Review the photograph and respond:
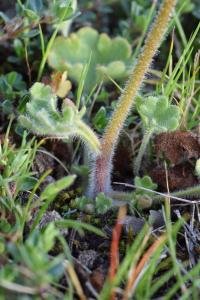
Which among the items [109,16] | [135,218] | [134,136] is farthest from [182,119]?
[109,16]

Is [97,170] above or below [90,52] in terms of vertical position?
below

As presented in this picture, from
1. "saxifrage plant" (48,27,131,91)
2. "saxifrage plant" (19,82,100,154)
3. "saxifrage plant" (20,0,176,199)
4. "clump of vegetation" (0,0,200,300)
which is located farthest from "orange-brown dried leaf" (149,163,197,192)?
"saxifrage plant" (48,27,131,91)

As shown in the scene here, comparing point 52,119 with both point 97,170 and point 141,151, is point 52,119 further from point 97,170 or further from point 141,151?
point 141,151

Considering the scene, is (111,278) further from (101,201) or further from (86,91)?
(86,91)

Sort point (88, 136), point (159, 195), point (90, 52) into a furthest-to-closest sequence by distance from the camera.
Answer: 1. point (90, 52)
2. point (159, 195)
3. point (88, 136)

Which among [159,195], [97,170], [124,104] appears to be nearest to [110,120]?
[124,104]

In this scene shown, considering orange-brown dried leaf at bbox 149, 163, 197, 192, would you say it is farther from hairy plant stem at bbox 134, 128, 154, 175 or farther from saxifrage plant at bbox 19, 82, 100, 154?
saxifrage plant at bbox 19, 82, 100, 154
